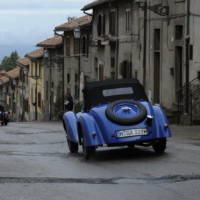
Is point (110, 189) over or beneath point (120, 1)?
beneath

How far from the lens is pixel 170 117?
3547 centimetres

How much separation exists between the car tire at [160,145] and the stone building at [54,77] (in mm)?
48230

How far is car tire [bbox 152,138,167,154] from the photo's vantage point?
1647 cm

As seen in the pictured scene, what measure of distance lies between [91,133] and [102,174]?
2494 mm

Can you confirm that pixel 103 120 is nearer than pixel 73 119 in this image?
Yes

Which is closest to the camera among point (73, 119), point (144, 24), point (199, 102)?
point (73, 119)

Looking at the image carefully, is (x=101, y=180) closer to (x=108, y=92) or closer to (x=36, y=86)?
(x=108, y=92)

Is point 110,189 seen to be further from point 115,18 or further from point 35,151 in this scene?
point 115,18

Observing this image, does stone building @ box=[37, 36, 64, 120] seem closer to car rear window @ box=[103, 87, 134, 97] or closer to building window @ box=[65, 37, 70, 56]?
building window @ box=[65, 37, 70, 56]

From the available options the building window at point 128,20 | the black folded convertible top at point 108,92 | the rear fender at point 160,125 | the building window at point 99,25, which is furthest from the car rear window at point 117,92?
the building window at point 99,25

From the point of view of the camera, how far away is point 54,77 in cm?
7175

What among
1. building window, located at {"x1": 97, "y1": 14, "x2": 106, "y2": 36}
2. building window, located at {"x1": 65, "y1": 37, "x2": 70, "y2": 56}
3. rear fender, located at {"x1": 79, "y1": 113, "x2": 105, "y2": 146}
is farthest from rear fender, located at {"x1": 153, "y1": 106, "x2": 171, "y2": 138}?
building window, located at {"x1": 65, "y1": 37, "x2": 70, "y2": 56}

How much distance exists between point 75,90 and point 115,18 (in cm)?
1584

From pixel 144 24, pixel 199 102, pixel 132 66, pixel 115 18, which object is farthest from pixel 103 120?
pixel 115 18
